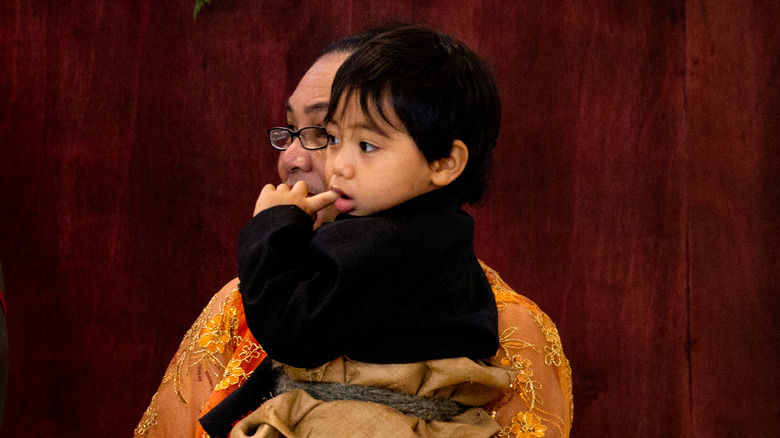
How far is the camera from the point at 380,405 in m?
0.94

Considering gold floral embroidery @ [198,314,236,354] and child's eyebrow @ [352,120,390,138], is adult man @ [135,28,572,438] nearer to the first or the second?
gold floral embroidery @ [198,314,236,354]

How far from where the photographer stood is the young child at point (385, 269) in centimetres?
94

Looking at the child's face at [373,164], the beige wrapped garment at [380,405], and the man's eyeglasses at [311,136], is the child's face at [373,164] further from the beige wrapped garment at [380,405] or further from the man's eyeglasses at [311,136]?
the man's eyeglasses at [311,136]

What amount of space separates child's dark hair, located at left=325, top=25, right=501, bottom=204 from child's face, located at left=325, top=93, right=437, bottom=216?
15 mm

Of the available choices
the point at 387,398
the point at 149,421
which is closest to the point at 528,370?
the point at 387,398

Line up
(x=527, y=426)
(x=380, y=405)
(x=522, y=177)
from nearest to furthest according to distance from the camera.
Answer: (x=380, y=405) < (x=527, y=426) < (x=522, y=177)

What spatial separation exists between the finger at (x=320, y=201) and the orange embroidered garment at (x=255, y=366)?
0.33m

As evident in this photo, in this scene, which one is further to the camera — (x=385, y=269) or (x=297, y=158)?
(x=297, y=158)

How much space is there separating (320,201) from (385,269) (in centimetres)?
18

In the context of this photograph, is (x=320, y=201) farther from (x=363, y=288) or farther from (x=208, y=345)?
(x=208, y=345)

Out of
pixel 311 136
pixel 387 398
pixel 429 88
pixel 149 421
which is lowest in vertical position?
pixel 149 421

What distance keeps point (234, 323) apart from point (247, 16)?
33.1 inches

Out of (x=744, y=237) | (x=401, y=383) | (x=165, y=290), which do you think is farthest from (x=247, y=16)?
(x=744, y=237)

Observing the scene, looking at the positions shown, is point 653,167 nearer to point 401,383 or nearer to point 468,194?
point 468,194
